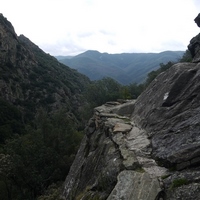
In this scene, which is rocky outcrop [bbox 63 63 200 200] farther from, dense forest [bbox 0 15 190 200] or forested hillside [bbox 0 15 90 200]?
forested hillside [bbox 0 15 90 200]

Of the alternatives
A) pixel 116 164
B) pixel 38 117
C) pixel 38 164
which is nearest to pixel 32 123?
pixel 38 117

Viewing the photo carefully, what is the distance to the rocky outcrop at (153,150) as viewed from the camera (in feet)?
37.7

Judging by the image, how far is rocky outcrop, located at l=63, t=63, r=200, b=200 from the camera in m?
11.5

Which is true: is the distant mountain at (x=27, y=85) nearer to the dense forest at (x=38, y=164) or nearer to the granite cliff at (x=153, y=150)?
the dense forest at (x=38, y=164)

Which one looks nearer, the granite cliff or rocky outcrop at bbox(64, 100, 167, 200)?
the granite cliff

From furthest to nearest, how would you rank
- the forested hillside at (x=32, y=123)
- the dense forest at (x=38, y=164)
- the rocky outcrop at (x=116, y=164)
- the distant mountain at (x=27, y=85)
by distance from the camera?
the distant mountain at (x=27, y=85), the forested hillside at (x=32, y=123), the dense forest at (x=38, y=164), the rocky outcrop at (x=116, y=164)

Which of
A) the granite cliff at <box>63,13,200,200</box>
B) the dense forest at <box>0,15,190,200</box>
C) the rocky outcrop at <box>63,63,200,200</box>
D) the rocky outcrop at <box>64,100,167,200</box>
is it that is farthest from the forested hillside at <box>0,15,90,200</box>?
the granite cliff at <box>63,13,200,200</box>

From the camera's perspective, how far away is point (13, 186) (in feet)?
111

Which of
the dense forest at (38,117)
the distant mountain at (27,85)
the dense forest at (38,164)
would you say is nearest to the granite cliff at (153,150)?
the dense forest at (38,164)

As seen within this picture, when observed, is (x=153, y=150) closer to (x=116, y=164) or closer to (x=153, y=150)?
(x=153, y=150)

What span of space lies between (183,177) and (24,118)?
3040 inches

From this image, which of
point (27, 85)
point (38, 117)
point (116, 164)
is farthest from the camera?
point (27, 85)

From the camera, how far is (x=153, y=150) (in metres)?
14.6

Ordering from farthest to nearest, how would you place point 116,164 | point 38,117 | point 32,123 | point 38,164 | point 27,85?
point 27,85 → point 32,123 → point 38,117 → point 38,164 → point 116,164
